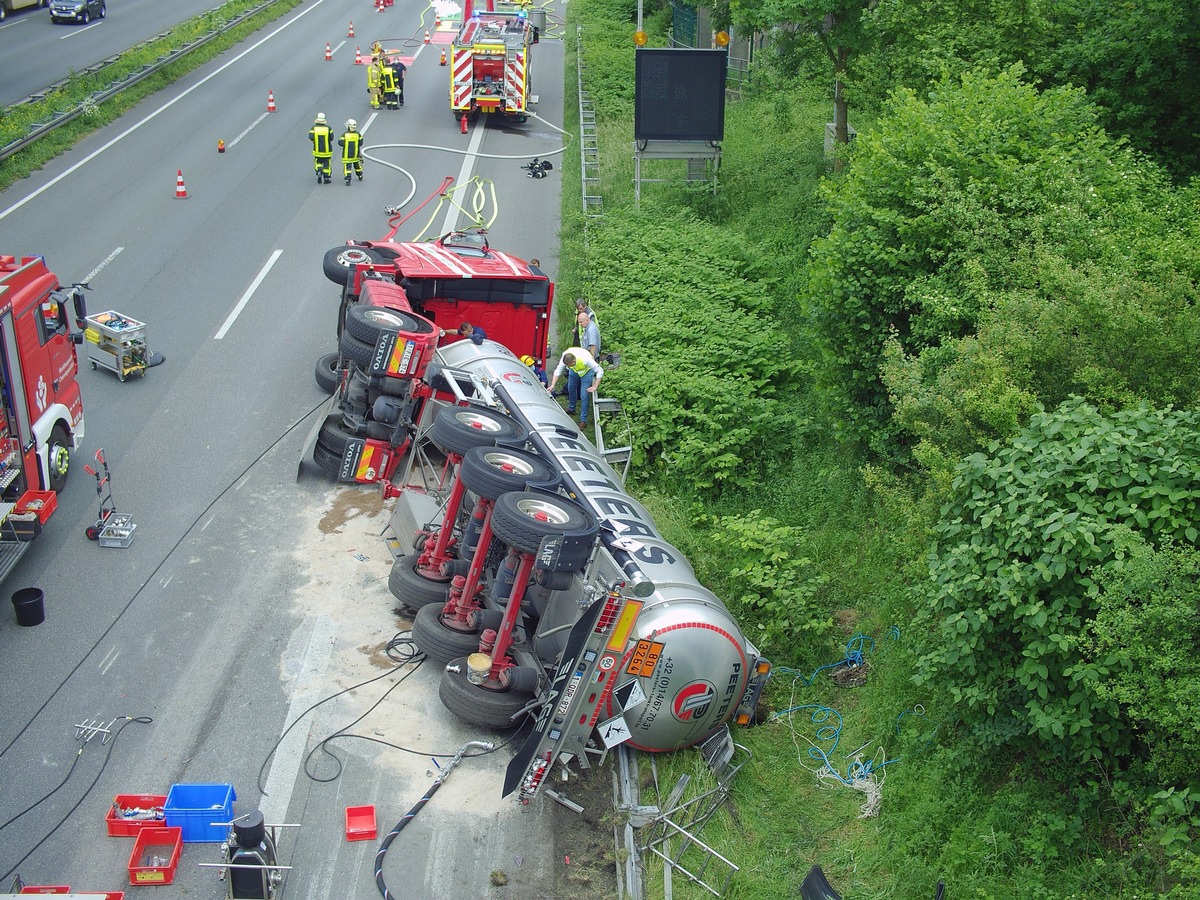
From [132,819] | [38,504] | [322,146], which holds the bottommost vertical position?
[132,819]

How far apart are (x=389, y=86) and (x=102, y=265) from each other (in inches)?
549

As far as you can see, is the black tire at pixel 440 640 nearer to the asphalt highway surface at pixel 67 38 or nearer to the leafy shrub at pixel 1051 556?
the leafy shrub at pixel 1051 556

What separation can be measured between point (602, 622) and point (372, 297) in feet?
22.4

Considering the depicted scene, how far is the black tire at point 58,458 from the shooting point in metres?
13.1

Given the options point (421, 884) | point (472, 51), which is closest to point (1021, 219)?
point (421, 884)

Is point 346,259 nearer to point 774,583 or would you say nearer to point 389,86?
point 774,583

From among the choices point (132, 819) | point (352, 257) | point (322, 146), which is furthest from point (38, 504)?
point (322, 146)

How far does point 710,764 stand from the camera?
32.4ft

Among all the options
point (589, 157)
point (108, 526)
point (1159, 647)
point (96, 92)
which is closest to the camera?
point (1159, 647)

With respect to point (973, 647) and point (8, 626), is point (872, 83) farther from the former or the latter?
point (8, 626)

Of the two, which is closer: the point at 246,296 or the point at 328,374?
the point at 328,374

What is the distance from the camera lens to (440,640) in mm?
10531

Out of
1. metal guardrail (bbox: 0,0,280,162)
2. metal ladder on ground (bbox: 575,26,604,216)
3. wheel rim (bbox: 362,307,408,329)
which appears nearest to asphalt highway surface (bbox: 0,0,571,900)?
metal ladder on ground (bbox: 575,26,604,216)

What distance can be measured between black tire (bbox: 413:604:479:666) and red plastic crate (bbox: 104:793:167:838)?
8.55ft
